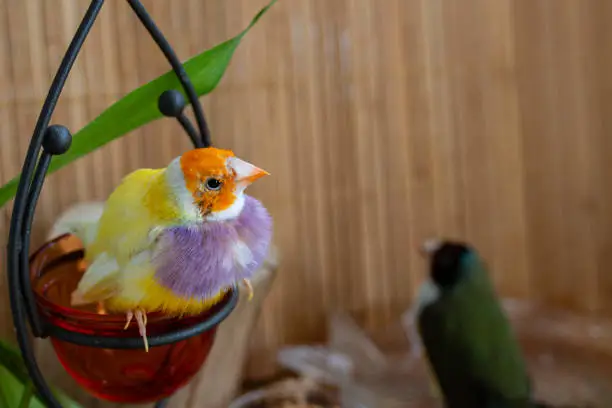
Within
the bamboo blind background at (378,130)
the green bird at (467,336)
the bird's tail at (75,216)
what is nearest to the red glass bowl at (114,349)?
the bird's tail at (75,216)

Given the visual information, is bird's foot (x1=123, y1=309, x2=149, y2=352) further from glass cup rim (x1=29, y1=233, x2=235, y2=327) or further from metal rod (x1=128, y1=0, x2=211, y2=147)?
metal rod (x1=128, y1=0, x2=211, y2=147)

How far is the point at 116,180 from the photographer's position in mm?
715

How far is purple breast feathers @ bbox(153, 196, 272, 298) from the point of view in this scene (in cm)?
38

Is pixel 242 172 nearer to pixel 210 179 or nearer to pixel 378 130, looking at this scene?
pixel 210 179

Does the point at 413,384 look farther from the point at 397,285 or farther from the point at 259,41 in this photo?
the point at 259,41

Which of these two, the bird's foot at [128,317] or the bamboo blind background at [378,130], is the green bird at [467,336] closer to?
the bamboo blind background at [378,130]

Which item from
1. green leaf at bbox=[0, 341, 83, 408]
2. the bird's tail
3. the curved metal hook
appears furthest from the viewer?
the bird's tail

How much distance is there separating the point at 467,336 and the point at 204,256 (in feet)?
1.56

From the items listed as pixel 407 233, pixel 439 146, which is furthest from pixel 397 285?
pixel 439 146

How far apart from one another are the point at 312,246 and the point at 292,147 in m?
0.11

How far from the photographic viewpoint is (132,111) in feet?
1.45


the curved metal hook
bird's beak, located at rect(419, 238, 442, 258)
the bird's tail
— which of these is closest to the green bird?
bird's beak, located at rect(419, 238, 442, 258)

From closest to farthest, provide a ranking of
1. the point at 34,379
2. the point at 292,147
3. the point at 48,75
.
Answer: the point at 34,379 → the point at 48,75 → the point at 292,147

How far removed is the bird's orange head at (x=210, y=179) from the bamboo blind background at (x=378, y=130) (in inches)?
13.5
